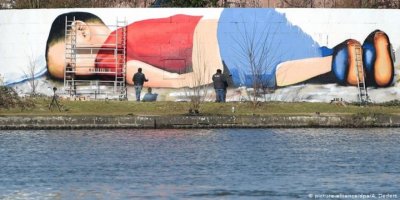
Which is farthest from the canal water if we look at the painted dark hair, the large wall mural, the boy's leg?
the painted dark hair

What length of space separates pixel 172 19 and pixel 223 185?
2741 centimetres

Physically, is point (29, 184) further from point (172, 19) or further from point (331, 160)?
point (172, 19)

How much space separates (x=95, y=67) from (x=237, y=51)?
582 cm

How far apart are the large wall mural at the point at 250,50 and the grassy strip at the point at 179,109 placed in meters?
3.32

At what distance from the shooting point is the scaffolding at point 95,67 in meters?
50.8

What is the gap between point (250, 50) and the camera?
164 feet

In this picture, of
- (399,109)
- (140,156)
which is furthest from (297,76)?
(140,156)

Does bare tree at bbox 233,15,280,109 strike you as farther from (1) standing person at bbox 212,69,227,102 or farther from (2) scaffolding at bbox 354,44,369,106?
(2) scaffolding at bbox 354,44,369,106

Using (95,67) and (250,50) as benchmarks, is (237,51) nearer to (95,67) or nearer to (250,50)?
(250,50)

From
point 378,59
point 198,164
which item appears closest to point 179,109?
point 378,59

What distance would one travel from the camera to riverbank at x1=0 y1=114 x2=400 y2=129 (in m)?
41.6

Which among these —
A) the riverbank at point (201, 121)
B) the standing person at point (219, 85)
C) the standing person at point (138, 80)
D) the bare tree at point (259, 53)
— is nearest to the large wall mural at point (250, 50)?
the bare tree at point (259, 53)

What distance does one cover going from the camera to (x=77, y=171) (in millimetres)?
26672

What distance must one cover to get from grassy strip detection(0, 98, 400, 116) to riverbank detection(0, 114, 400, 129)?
1.34 metres
